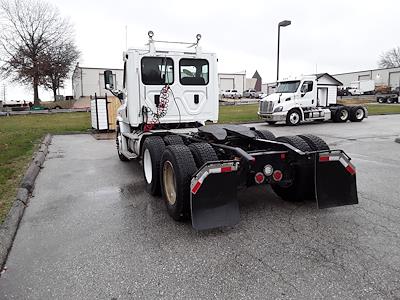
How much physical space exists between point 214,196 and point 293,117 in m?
15.5

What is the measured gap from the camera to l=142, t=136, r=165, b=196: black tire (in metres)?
5.47

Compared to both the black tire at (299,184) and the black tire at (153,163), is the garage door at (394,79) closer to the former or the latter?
the black tire at (299,184)

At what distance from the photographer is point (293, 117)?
18547mm

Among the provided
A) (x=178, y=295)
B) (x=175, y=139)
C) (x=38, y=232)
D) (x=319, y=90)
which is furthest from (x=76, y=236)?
(x=319, y=90)

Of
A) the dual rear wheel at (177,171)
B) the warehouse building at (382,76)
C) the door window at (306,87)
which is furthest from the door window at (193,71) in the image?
the warehouse building at (382,76)

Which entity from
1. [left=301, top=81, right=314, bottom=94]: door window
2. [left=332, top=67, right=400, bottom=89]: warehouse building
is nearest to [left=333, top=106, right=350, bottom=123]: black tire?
[left=301, top=81, right=314, bottom=94]: door window

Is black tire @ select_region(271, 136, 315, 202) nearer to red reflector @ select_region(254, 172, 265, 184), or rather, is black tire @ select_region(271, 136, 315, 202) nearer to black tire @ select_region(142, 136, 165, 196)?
red reflector @ select_region(254, 172, 265, 184)

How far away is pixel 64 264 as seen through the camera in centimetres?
345

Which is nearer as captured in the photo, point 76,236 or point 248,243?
point 248,243

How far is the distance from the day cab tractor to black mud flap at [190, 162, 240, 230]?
0.04ft

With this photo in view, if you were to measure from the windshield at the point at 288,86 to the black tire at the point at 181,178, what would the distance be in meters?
15.7

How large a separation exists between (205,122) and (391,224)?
4741 mm

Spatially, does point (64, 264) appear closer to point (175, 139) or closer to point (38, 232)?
point (38, 232)

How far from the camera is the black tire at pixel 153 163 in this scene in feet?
17.9
